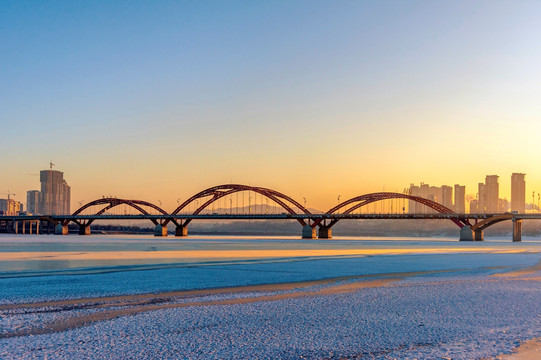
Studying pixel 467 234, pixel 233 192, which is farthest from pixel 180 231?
pixel 467 234

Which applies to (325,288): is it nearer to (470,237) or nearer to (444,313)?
(444,313)

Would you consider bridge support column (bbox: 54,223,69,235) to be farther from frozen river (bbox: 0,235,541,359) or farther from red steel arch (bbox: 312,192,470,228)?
frozen river (bbox: 0,235,541,359)

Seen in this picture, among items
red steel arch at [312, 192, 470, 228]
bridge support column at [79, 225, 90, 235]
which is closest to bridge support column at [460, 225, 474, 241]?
red steel arch at [312, 192, 470, 228]

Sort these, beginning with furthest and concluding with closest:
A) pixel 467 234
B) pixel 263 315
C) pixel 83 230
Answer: pixel 83 230 < pixel 467 234 < pixel 263 315

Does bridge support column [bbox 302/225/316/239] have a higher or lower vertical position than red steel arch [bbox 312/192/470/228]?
lower

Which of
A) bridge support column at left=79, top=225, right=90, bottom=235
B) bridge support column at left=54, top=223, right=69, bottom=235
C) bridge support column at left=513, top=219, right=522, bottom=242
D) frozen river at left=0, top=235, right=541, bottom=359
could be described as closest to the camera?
frozen river at left=0, top=235, right=541, bottom=359

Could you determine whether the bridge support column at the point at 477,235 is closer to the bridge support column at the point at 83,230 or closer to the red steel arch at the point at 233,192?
the red steel arch at the point at 233,192

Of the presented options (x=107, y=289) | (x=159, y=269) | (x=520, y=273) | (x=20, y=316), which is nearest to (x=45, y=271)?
(x=159, y=269)

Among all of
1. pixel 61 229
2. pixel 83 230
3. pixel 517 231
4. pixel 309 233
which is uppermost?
pixel 517 231

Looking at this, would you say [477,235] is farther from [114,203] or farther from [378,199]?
[114,203]

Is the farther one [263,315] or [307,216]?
[307,216]

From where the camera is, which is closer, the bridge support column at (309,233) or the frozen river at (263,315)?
the frozen river at (263,315)

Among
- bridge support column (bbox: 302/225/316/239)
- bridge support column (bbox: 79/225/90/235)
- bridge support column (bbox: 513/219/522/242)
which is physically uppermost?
bridge support column (bbox: 513/219/522/242)

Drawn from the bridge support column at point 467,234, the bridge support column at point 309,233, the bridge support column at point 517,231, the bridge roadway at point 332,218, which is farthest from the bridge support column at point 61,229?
the bridge support column at point 517,231
